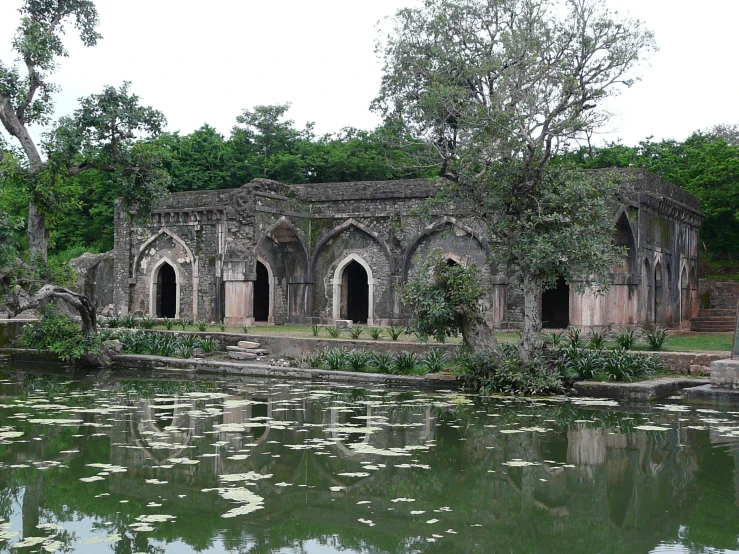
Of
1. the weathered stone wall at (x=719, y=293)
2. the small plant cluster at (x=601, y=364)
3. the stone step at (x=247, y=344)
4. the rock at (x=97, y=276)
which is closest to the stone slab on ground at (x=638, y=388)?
the small plant cluster at (x=601, y=364)

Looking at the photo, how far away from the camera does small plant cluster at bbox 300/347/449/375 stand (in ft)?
46.1

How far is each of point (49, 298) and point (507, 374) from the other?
8.93m

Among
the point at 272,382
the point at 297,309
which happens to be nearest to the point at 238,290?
the point at 297,309

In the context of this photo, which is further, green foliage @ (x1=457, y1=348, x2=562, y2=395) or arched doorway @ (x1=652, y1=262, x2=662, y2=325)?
arched doorway @ (x1=652, y1=262, x2=662, y2=325)

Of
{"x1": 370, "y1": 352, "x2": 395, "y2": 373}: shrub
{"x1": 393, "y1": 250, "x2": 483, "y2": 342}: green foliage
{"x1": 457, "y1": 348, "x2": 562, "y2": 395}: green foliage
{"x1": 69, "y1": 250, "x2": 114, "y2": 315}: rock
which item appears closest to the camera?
{"x1": 457, "y1": 348, "x2": 562, "y2": 395}: green foliage

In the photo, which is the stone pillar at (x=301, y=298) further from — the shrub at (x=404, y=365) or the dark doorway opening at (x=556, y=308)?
the shrub at (x=404, y=365)

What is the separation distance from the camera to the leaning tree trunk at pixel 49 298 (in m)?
14.7

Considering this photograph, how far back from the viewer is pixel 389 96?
19.6m

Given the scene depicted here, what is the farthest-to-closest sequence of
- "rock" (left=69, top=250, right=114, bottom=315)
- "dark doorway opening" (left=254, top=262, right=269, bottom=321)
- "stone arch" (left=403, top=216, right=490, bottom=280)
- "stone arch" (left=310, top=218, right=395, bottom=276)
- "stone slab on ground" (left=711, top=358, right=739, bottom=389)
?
"dark doorway opening" (left=254, top=262, right=269, bottom=321) < "rock" (left=69, top=250, right=114, bottom=315) < "stone arch" (left=310, top=218, right=395, bottom=276) < "stone arch" (left=403, top=216, right=490, bottom=280) < "stone slab on ground" (left=711, top=358, right=739, bottom=389)

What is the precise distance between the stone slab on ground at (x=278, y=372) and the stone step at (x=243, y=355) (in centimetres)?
60

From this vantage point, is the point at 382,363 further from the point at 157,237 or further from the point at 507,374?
the point at 157,237

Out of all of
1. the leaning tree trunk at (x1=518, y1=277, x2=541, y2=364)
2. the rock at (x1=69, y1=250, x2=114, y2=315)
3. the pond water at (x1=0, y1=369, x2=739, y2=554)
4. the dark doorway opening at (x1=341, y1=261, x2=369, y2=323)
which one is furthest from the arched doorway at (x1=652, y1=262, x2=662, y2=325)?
the rock at (x1=69, y1=250, x2=114, y2=315)

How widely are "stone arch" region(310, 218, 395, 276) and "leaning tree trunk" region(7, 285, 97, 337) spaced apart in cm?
928

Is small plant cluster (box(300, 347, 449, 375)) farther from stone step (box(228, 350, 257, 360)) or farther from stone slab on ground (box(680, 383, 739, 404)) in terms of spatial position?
stone slab on ground (box(680, 383, 739, 404))
